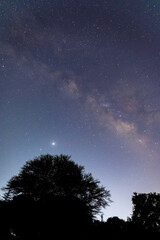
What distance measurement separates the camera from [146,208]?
3981cm

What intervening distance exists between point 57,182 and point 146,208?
20.1m

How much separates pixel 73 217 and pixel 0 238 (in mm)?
4352

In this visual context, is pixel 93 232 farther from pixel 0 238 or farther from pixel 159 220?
pixel 159 220

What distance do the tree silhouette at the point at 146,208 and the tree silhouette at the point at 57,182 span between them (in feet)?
31.2

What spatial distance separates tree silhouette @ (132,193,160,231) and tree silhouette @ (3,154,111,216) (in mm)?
9507

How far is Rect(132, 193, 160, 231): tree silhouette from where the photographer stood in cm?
3725

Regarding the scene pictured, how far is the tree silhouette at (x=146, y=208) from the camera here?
122 ft

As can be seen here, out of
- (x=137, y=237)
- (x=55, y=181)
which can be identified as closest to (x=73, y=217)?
(x=137, y=237)

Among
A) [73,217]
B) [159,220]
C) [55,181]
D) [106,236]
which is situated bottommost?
[106,236]

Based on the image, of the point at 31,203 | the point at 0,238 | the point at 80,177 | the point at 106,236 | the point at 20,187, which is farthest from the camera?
the point at 80,177

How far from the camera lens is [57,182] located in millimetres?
33812

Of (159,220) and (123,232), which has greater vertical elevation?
(159,220)

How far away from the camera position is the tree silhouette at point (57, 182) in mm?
32781

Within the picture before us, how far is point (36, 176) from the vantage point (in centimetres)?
3419
